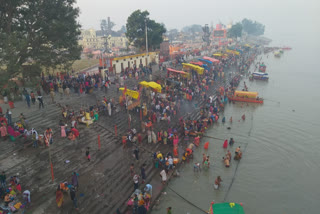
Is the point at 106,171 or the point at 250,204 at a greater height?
the point at 106,171

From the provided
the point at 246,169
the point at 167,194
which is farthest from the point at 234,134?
the point at 167,194

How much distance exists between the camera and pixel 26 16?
1605 cm

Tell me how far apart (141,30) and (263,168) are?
33.4 m

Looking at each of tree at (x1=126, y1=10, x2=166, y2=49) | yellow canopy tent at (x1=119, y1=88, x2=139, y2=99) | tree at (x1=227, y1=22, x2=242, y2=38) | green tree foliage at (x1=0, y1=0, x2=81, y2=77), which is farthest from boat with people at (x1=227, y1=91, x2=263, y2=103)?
tree at (x1=227, y1=22, x2=242, y2=38)

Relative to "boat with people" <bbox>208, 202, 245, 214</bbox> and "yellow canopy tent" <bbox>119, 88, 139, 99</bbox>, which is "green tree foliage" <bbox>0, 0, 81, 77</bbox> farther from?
"boat with people" <bbox>208, 202, 245, 214</bbox>

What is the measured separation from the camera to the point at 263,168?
14.7 metres

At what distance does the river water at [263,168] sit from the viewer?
38.3 ft

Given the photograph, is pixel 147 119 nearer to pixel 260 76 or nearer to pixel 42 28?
pixel 42 28

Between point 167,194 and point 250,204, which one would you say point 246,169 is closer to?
point 250,204

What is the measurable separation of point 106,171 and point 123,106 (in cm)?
804

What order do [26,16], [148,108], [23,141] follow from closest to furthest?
[23,141]
[26,16]
[148,108]

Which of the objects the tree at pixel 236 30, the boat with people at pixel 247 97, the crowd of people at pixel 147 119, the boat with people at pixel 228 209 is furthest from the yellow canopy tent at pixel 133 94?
the tree at pixel 236 30

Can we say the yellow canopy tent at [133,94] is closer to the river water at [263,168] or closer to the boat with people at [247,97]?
the river water at [263,168]

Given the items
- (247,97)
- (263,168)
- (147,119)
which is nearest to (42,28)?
(147,119)
